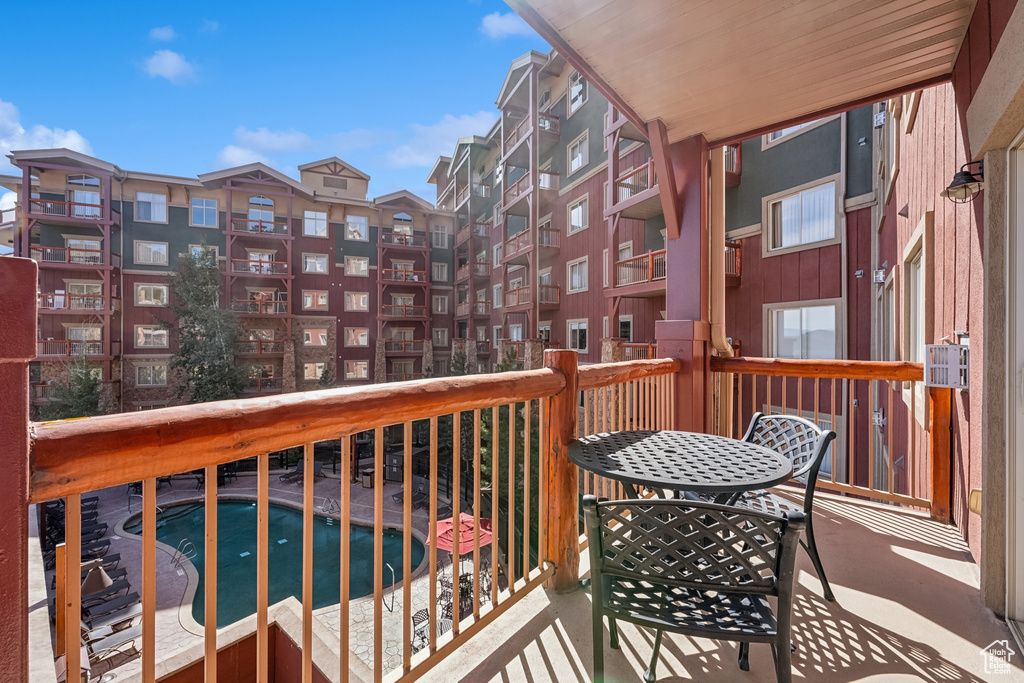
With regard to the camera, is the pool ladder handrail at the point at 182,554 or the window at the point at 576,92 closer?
the pool ladder handrail at the point at 182,554

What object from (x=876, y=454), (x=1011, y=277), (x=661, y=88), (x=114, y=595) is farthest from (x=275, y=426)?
(x=114, y=595)

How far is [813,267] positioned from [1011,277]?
6358 millimetres

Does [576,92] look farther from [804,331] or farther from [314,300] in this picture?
[314,300]

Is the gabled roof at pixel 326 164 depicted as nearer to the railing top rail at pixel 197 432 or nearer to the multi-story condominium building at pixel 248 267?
the multi-story condominium building at pixel 248 267

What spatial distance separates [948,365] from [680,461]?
1.84m

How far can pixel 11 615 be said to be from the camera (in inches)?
24.0

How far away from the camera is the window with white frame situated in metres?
12.2

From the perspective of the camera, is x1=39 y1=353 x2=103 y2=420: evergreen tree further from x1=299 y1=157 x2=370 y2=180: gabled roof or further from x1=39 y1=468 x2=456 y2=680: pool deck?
x1=299 y1=157 x2=370 y2=180: gabled roof

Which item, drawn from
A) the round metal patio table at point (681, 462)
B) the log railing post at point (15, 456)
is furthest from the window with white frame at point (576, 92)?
the log railing post at point (15, 456)

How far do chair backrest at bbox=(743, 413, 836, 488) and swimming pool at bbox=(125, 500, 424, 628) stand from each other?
20.7 ft

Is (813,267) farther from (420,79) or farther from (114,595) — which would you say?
(420,79)

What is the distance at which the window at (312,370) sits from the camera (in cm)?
1653

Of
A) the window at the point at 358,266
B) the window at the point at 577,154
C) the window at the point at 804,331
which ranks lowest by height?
the window at the point at 804,331

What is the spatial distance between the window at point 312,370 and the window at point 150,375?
4327 millimetres
